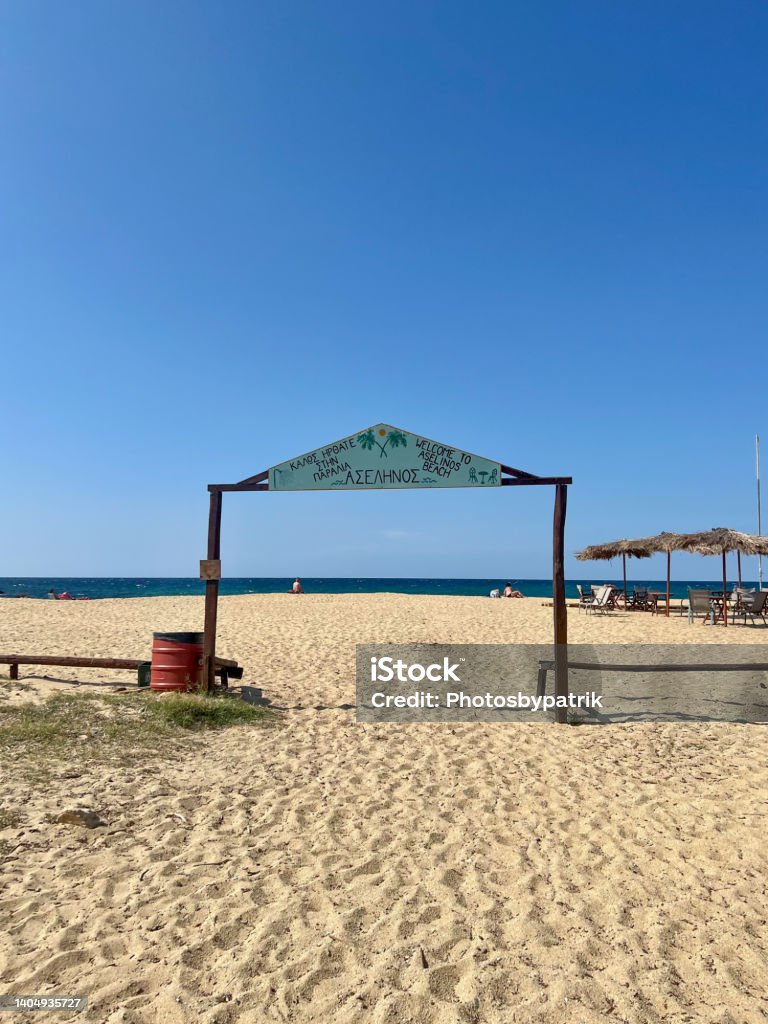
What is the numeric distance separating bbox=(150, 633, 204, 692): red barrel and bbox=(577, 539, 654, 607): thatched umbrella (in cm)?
1846

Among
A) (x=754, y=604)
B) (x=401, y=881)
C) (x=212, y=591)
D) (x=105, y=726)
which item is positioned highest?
(x=212, y=591)

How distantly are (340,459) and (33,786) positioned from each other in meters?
4.65

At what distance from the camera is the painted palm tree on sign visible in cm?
777

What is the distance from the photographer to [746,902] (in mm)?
3455

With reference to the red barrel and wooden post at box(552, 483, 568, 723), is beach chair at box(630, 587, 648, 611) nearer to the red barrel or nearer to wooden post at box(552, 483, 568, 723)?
wooden post at box(552, 483, 568, 723)

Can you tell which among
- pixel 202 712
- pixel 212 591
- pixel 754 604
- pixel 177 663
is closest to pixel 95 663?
pixel 177 663

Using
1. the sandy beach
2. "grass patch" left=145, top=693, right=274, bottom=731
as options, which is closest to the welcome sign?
"grass patch" left=145, top=693, right=274, bottom=731

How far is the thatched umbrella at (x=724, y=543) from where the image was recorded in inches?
707

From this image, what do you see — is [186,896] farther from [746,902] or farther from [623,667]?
[623,667]

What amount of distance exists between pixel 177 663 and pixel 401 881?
5.02 m

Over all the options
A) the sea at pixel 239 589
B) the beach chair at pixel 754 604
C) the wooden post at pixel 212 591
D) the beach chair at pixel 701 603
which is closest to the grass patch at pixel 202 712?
the wooden post at pixel 212 591

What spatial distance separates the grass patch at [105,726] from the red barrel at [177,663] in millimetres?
263

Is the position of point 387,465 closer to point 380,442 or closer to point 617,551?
point 380,442

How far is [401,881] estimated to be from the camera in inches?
141
